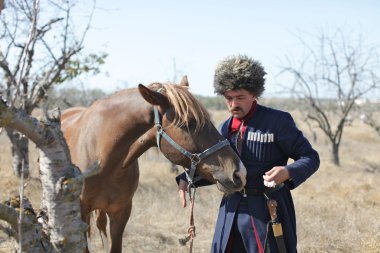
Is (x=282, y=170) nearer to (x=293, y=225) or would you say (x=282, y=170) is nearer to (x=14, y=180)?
(x=293, y=225)

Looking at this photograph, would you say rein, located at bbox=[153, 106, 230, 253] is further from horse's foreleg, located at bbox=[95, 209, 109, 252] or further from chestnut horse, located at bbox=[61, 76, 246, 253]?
horse's foreleg, located at bbox=[95, 209, 109, 252]

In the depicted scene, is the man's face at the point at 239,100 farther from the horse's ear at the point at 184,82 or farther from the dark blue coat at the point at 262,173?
the horse's ear at the point at 184,82

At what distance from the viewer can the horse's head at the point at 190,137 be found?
9.02 ft

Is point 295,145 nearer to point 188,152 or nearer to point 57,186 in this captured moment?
point 188,152

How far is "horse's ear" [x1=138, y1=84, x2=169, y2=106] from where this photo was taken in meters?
2.95

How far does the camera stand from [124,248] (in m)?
5.32

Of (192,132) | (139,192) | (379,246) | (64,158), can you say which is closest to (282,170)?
(192,132)

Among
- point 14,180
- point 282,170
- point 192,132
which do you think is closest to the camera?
point 282,170

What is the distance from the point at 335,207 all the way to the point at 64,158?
23.1 ft

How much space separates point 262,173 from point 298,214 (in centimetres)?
461

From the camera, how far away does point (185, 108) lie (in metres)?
2.96

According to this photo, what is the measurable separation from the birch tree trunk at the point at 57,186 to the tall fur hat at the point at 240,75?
135 centimetres

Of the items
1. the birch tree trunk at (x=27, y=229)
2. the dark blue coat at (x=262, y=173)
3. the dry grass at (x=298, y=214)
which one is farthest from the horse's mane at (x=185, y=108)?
the dry grass at (x=298, y=214)

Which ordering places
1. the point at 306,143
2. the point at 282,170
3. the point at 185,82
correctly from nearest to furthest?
the point at 282,170
the point at 306,143
the point at 185,82
